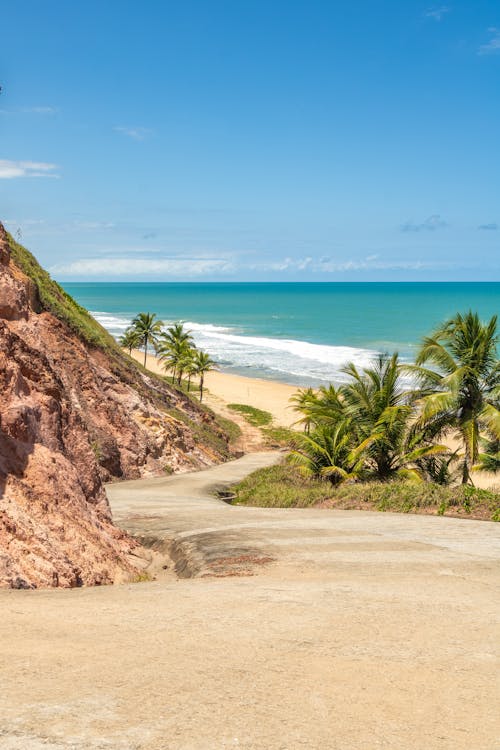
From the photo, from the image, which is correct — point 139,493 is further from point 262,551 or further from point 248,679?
point 248,679

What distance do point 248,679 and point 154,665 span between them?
37.8 inches

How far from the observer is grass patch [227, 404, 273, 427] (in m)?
54.9

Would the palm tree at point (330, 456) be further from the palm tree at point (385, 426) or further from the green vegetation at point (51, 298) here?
the green vegetation at point (51, 298)

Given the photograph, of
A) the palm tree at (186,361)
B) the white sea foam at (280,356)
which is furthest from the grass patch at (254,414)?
the white sea foam at (280,356)

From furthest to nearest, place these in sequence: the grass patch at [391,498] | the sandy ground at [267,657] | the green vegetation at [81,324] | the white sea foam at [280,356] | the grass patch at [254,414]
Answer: the white sea foam at [280,356]
the grass patch at [254,414]
the green vegetation at [81,324]
the grass patch at [391,498]
the sandy ground at [267,657]

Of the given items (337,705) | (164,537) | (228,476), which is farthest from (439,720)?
(228,476)

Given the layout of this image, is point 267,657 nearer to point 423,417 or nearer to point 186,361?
point 423,417

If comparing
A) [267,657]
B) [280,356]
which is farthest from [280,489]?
[280,356]

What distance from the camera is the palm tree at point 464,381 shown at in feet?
73.4

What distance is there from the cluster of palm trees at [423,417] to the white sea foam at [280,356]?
42.5 metres

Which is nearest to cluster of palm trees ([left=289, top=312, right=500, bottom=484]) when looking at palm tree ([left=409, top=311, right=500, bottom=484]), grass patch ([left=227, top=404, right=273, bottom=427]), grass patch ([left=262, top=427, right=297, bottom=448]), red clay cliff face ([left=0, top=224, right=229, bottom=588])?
palm tree ([left=409, top=311, right=500, bottom=484])

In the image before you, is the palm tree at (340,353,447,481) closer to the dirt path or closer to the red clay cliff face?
the red clay cliff face

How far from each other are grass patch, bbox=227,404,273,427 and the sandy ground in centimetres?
4244

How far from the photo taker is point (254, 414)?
189 feet
